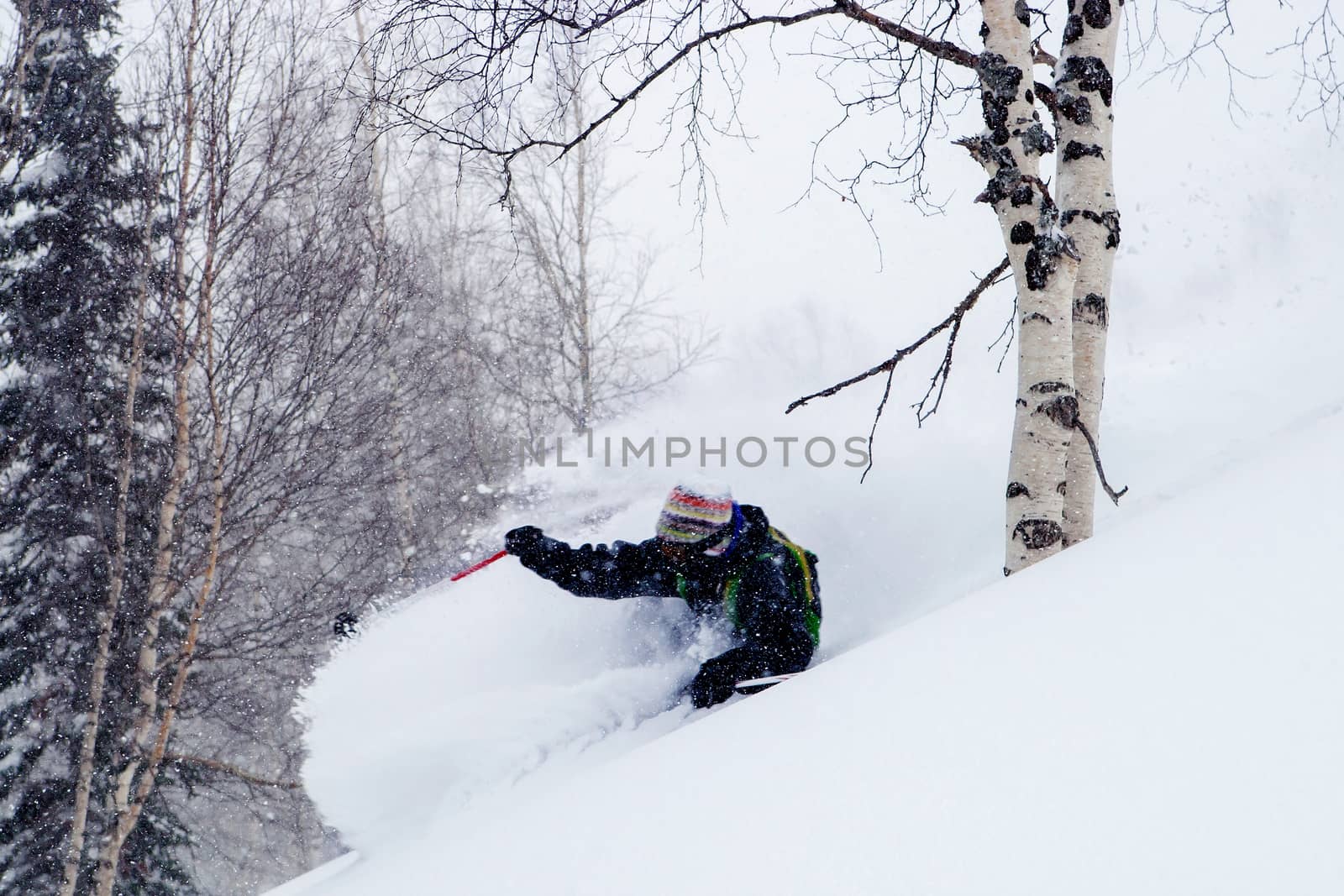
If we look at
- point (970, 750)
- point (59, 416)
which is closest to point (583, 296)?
point (59, 416)

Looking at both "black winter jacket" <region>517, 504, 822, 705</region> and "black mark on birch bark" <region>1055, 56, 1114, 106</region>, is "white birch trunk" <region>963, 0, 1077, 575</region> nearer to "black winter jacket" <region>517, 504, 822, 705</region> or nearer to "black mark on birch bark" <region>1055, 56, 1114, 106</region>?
"black mark on birch bark" <region>1055, 56, 1114, 106</region>

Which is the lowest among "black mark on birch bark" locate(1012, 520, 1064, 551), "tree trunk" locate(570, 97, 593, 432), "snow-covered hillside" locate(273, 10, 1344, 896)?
"snow-covered hillside" locate(273, 10, 1344, 896)

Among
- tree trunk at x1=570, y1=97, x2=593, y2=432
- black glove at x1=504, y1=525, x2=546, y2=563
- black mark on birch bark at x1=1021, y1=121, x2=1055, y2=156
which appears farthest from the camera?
tree trunk at x1=570, y1=97, x2=593, y2=432

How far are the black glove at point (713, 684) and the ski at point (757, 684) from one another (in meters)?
0.05

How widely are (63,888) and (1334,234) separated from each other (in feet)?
58.6

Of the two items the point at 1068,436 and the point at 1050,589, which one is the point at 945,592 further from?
the point at 1050,589

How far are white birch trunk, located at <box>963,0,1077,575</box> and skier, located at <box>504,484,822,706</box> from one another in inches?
43.2

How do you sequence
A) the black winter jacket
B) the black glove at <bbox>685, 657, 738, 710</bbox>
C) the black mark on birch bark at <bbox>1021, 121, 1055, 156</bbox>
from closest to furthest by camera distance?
1. the black mark on birch bark at <bbox>1021, 121, 1055, 156</bbox>
2. the black glove at <bbox>685, 657, 738, 710</bbox>
3. the black winter jacket

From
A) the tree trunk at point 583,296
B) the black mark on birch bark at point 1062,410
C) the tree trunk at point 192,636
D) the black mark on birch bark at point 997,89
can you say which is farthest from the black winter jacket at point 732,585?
the tree trunk at point 583,296

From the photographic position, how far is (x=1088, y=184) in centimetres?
307

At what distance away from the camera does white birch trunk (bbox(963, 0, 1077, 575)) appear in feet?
9.03

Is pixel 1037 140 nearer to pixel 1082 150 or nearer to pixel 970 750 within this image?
pixel 1082 150

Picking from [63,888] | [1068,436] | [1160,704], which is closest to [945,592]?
[1068,436]

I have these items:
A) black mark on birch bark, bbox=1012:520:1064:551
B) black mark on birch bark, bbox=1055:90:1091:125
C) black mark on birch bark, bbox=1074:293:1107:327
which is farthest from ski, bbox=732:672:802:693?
black mark on birch bark, bbox=1055:90:1091:125
